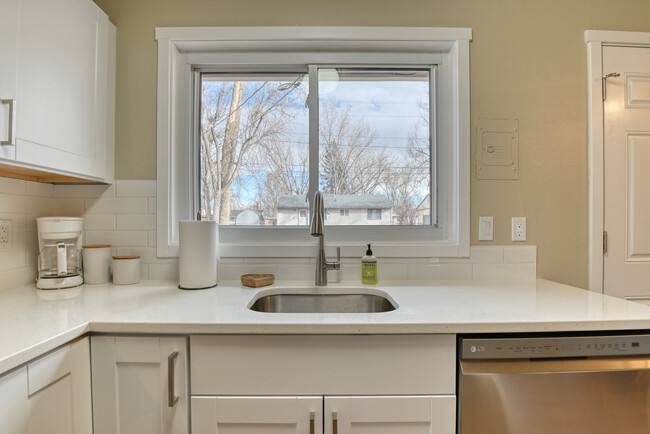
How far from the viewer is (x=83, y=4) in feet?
4.19

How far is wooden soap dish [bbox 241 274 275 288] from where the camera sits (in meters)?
1.36

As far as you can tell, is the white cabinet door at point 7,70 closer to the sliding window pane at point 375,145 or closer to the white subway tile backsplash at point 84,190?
the white subway tile backsplash at point 84,190

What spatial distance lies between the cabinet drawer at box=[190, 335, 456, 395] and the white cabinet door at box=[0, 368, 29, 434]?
37 centimetres

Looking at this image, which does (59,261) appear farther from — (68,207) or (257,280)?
(257,280)

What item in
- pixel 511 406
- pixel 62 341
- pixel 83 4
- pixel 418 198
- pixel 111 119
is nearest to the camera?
pixel 62 341

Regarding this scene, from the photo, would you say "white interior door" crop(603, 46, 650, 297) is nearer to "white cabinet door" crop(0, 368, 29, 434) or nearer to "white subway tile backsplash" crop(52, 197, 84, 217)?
"white cabinet door" crop(0, 368, 29, 434)

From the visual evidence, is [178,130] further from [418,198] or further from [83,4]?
[418,198]

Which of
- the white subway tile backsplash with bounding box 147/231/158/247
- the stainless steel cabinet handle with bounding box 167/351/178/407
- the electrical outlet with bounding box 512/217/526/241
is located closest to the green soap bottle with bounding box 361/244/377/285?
the electrical outlet with bounding box 512/217/526/241

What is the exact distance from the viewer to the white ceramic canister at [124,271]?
4.51ft

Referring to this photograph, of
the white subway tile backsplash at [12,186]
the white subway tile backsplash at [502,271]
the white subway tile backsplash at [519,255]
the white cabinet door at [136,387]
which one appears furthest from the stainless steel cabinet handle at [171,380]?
the white subway tile backsplash at [519,255]

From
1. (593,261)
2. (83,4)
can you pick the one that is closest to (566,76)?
(593,261)

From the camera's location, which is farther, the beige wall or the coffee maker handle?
the beige wall

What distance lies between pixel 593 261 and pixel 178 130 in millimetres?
2170

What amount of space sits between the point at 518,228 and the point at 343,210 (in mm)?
872
